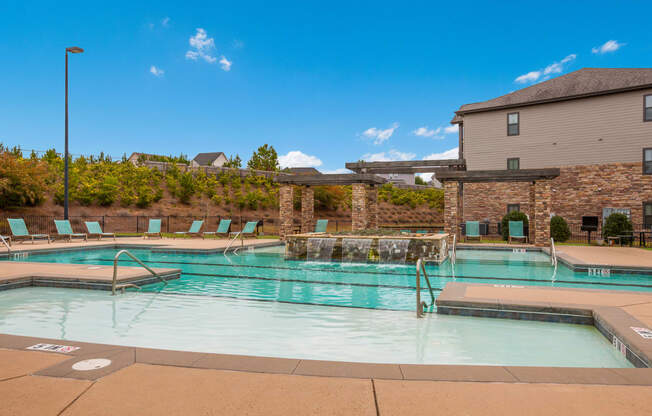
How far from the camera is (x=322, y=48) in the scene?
2875cm

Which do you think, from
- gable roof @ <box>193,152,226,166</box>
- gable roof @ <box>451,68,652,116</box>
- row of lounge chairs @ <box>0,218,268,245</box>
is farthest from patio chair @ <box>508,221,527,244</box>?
gable roof @ <box>193,152,226,166</box>

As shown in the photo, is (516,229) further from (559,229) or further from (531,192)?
(559,229)

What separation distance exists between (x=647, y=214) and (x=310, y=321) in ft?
68.2

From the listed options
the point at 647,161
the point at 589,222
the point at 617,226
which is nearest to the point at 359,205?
the point at 617,226

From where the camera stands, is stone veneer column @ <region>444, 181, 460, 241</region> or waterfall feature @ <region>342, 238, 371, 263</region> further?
stone veneer column @ <region>444, 181, 460, 241</region>

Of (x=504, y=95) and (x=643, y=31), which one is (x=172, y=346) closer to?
(x=504, y=95)

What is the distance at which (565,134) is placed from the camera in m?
21.4

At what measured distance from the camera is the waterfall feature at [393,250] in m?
11.9

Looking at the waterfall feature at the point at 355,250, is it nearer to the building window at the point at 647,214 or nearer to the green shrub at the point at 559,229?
the green shrub at the point at 559,229

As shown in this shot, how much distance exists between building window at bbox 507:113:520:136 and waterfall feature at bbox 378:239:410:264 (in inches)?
574

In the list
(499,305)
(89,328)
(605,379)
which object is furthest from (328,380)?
(89,328)

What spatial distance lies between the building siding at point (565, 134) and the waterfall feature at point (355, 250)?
14.3m

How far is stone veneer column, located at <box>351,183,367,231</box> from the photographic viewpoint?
59.4 ft

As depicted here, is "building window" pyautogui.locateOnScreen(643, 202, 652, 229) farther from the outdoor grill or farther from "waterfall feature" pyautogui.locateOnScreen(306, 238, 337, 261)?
"waterfall feature" pyautogui.locateOnScreen(306, 238, 337, 261)
